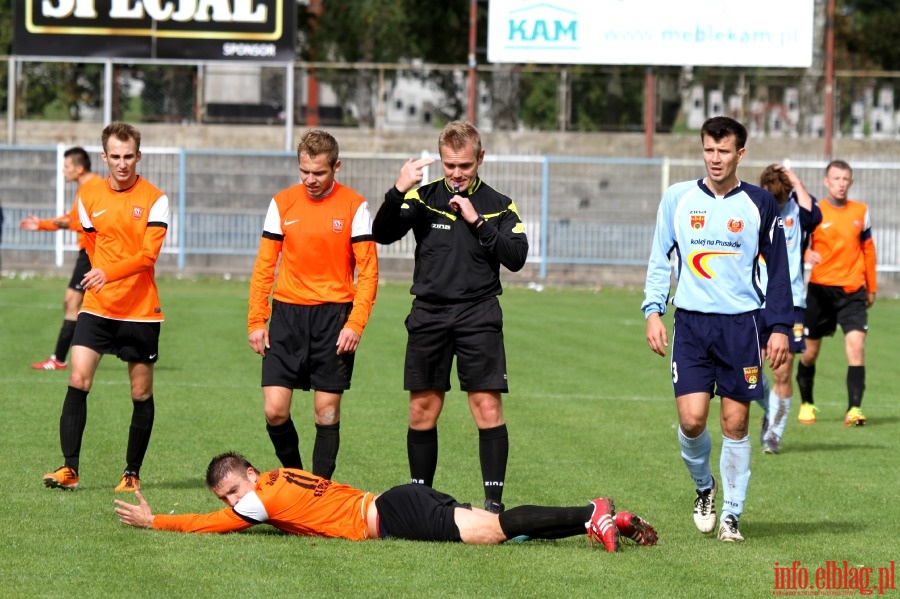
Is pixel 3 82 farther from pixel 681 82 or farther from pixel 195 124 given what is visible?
pixel 681 82

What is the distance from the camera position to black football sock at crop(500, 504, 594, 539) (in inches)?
282

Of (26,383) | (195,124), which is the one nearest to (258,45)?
(195,124)

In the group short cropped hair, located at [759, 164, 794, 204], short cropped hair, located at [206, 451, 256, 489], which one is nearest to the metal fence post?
short cropped hair, located at [759, 164, 794, 204]

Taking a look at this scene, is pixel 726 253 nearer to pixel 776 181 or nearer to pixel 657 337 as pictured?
pixel 657 337

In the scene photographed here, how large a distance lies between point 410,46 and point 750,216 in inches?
1448

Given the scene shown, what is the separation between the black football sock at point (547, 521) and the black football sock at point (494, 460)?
82cm

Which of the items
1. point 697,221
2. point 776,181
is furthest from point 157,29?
point 697,221

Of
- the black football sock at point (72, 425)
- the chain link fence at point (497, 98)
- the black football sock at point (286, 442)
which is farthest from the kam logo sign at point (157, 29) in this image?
the black football sock at point (286, 442)

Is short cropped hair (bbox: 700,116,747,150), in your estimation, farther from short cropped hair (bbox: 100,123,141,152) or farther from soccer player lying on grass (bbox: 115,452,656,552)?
short cropped hair (bbox: 100,123,141,152)

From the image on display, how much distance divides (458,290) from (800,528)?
2372 millimetres

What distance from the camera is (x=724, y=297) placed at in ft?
25.2

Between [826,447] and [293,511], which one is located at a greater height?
[293,511]

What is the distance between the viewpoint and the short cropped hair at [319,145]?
8.07 meters

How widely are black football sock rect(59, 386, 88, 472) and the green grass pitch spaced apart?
23 cm
